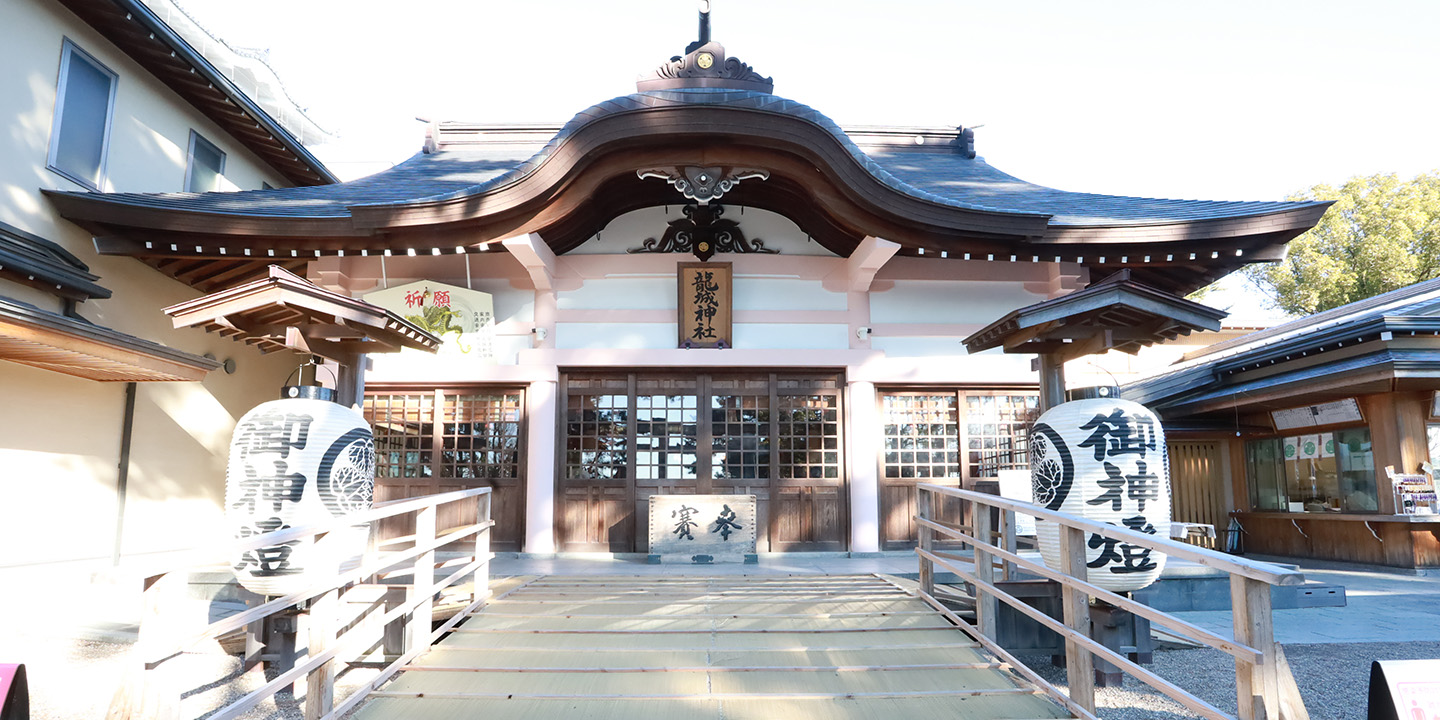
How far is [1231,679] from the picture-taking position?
4.90m

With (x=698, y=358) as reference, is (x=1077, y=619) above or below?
below

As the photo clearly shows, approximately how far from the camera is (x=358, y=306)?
5133mm

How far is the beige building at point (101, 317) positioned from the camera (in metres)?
6.29

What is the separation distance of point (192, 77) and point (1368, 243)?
24226mm

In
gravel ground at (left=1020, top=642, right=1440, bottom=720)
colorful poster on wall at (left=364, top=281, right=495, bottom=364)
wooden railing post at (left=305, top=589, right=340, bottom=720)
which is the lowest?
gravel ground at (left=1020, top=642, right=1440, bottom=720)

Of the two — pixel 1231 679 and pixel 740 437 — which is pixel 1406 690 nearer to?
pixel 1231 679

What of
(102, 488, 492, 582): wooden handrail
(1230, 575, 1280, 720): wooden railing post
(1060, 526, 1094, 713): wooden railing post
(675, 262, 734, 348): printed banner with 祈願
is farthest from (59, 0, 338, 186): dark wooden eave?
(1230, 575, 1280, 720): wooden railing post

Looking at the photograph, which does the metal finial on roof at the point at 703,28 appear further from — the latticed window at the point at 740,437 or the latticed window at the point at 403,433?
the latticed window at the point at 403,433

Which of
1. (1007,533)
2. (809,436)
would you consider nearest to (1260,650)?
(1007,533)

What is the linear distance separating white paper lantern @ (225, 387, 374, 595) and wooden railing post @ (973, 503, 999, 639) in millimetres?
3866

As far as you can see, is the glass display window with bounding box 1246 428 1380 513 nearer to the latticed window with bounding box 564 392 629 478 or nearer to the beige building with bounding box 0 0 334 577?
the latticed window with bounding box 564 392 629 478

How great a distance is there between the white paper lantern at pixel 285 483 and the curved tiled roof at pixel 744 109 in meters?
2.93

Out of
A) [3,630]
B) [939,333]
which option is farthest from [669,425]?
[3,630]

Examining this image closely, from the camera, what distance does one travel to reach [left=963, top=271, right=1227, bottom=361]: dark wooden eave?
490 centimetres
